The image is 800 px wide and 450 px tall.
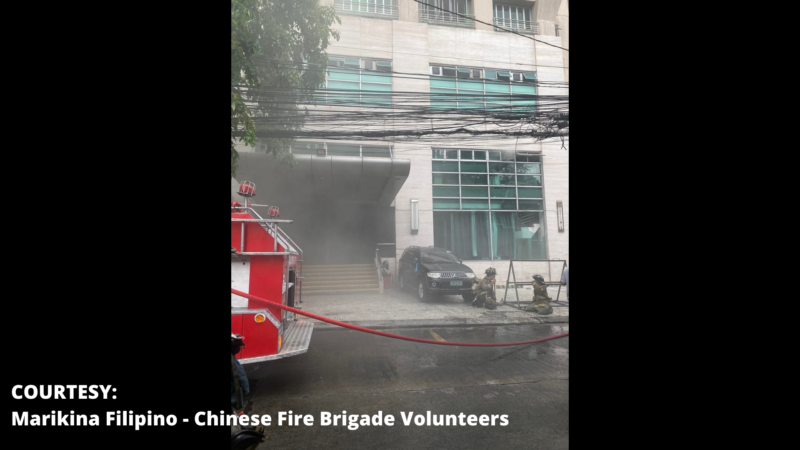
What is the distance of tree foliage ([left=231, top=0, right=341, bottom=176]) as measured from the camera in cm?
442

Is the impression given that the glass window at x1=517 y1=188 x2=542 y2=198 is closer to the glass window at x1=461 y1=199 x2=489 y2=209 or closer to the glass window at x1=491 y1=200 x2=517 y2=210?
the glass window at x1=491 y1=200 x2=517 y2=210

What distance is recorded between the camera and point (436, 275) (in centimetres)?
980

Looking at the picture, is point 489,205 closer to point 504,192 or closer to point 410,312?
point 504,192

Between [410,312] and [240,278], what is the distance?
5474mm

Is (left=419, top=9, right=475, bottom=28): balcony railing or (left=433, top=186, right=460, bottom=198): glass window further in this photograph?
(left=433, top=186, right=460, bottom=198): glass window

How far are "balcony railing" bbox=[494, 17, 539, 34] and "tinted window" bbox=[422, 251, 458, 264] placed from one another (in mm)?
10805

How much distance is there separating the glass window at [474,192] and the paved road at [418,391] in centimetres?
972

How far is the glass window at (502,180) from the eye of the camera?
49.3 feet

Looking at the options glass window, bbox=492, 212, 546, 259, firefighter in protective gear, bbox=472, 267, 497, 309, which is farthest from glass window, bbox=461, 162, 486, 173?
firefighter in protective gear, bbox=472, 267, 497, 309

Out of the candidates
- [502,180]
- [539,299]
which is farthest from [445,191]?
[539,299]

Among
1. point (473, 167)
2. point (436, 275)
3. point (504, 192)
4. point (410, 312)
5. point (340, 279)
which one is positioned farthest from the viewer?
point (504, 192)
